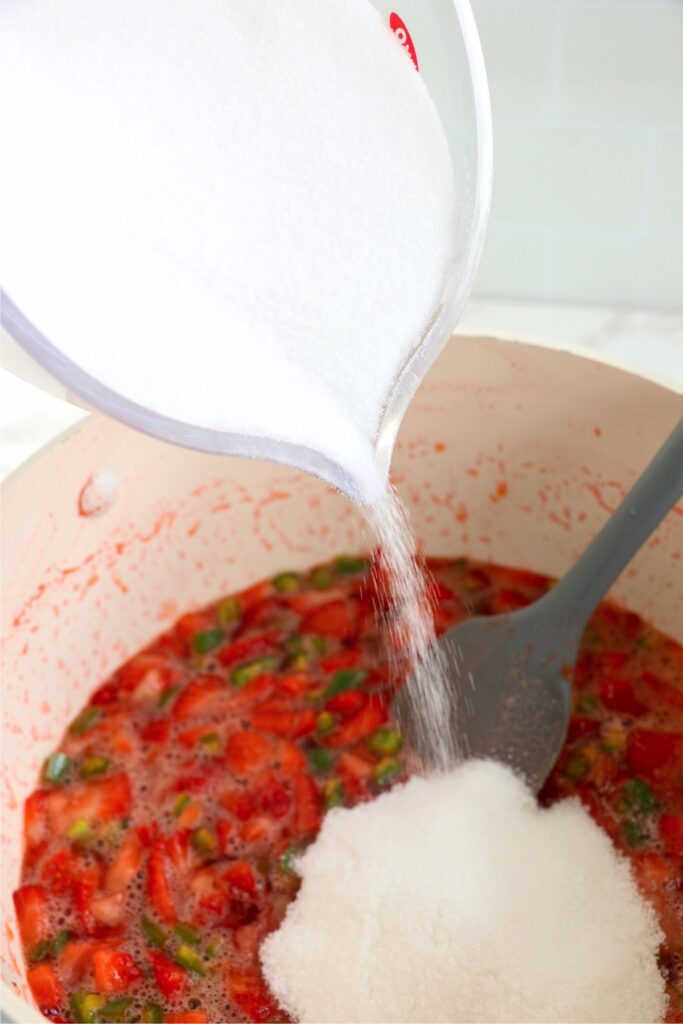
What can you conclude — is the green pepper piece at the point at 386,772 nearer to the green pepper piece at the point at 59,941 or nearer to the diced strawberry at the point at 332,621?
the diced strawberry at the point at 332,621

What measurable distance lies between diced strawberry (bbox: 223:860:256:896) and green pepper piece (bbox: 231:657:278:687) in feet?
1.02

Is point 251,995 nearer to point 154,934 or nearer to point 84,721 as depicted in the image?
point 154,934

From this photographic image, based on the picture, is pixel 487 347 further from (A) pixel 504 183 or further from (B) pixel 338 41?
(B) pixel 338 41

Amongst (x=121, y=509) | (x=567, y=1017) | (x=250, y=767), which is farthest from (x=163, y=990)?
(x=121, y=509)

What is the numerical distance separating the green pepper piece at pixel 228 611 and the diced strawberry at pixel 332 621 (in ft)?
0.35

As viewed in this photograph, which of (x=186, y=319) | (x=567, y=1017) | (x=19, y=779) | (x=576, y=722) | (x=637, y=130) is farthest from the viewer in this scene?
(x=637, y=130)

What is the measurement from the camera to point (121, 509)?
5.57ft

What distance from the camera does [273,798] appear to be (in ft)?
5.48

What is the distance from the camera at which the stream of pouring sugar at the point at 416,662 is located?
5.52 ft

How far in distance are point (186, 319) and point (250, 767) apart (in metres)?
0.81

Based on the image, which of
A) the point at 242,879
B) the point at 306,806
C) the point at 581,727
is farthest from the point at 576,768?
the point at 242,879

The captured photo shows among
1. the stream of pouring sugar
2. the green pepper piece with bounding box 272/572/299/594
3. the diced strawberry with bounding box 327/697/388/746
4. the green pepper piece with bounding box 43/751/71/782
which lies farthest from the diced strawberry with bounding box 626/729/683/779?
the green pepper piece with bounding box 43/751/71/782

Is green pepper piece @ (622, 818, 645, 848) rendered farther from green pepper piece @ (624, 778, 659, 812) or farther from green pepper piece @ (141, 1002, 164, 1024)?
green pepper piece @ (141, 1002, 164, 1024)

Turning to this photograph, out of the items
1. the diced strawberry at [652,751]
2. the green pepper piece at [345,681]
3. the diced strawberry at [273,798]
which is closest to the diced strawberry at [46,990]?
the diced strawberry at [273,798]
